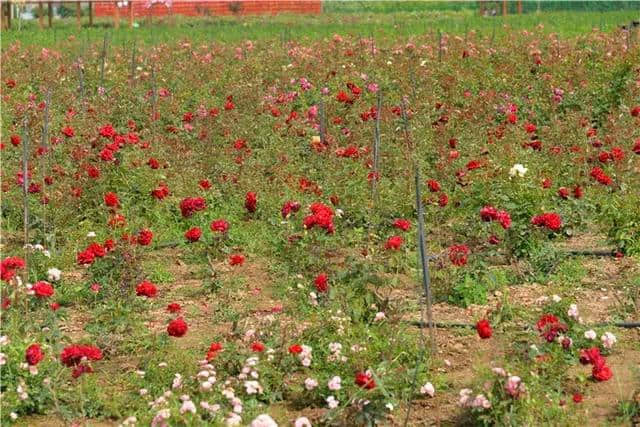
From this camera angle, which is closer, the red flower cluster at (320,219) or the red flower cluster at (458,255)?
the red flower cluster at (320,219)

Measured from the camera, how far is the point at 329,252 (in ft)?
19.9

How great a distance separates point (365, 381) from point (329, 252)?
1.93 metres

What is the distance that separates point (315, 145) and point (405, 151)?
66 cm

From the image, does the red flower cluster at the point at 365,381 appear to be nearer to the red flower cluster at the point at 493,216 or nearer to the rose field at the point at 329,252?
the rose field at the point at 329,252

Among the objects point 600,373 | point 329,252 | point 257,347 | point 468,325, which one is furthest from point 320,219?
point 600,373

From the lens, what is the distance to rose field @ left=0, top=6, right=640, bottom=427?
4496 mm

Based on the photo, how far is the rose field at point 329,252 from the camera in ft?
14.8

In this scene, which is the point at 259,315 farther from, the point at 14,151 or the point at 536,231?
the point at 14,151

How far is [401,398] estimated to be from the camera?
15.1 ft

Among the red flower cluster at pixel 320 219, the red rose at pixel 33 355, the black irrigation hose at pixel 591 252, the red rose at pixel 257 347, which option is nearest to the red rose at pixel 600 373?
the red rose at pixel 257 347

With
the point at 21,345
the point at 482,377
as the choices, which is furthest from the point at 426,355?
the point at 21,345

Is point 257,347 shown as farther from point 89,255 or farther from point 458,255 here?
point 458,255

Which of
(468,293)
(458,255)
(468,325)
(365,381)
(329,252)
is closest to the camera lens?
(365,381)

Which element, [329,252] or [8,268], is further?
[329,252]
